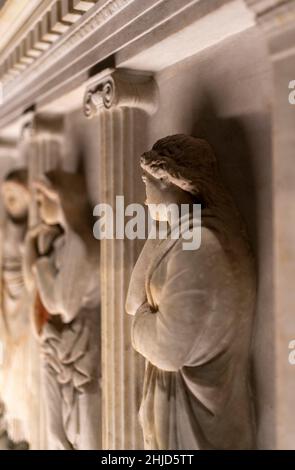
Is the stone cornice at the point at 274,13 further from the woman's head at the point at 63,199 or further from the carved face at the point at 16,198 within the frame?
the carved face at the point at 16,198

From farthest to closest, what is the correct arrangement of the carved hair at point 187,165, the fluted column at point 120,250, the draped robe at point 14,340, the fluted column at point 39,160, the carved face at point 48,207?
1. the draped robe at point 14,340
2. the fluted column at point 39,160
3. the carved face at point 48,207
4. the fluted column at point 120,250
5. the carved hair at point 187,165

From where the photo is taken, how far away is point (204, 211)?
1.92 metres

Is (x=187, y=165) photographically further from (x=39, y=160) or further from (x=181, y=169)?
(x=39, y=160)

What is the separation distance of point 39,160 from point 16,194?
1.49 feet

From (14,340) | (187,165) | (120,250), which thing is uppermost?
(187,165)

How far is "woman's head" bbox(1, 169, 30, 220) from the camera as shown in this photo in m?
3.79

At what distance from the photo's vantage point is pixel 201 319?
72.1 inches

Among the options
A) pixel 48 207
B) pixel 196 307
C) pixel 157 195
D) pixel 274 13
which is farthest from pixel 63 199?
pixel 274 13

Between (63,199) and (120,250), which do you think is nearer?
(120,250)

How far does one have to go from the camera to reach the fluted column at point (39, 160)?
10.9ft

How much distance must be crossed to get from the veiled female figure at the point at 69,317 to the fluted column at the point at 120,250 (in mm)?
355

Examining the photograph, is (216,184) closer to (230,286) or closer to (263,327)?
(230,286)

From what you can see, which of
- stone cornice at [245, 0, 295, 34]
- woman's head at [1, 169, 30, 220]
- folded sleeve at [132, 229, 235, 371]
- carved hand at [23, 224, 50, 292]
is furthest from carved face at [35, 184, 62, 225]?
stone cornice at [245, 0, 295, 34]

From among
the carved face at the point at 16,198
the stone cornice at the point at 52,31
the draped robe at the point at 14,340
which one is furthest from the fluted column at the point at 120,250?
→ the carved face at the point at 16,198
